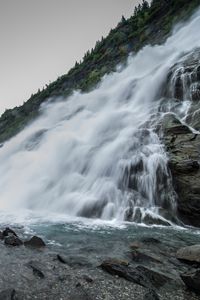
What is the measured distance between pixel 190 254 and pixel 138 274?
227cm

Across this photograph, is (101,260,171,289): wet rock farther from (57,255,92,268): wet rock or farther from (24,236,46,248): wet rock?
(24,236,46,248): wet rock

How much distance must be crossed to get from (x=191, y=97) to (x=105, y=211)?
43.2ft

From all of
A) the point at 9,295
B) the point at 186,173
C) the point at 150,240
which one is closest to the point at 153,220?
the point at 186,173

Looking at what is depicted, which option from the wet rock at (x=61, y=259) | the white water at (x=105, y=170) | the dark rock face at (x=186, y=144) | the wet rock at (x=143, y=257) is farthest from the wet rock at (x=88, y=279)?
the dark rock face at (x=186, y=144)

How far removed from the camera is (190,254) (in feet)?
30.5

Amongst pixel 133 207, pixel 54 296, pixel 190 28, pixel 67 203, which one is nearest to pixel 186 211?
pixel 133 207

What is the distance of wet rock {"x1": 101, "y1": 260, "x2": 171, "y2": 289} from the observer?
762 cm

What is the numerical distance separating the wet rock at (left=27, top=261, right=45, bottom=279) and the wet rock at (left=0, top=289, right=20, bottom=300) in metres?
1.19

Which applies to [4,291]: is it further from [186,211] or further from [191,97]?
[191,97]

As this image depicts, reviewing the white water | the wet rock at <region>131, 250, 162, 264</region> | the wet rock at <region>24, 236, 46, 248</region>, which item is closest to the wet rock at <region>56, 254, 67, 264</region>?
the wet rock at <region>24, 236, 46, 248</region>

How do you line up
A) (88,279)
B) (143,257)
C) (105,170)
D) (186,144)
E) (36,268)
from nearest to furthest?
(88,279), (36,268), (143,257), (186,144), (105,170)

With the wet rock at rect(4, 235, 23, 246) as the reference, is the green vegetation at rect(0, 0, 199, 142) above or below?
above

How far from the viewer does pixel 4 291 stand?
6.73m

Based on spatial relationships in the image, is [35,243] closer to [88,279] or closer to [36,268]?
[36,268]
